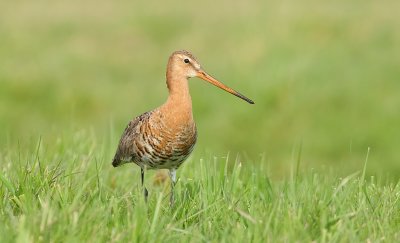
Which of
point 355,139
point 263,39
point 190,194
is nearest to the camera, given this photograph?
point 190,194

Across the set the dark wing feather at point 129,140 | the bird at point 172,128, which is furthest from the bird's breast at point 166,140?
the dark wing feather at point 129,140

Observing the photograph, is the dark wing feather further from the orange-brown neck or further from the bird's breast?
the orange-brown neck

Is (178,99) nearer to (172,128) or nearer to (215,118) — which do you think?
(172,128)

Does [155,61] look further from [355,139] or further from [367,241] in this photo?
[367,241]

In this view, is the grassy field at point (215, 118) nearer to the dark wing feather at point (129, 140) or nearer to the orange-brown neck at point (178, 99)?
the dark wing feather at point (129, 140)

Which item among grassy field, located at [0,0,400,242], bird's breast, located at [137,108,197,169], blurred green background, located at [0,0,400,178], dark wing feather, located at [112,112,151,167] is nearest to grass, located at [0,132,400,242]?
grassy field, located at [0,0,400,242]

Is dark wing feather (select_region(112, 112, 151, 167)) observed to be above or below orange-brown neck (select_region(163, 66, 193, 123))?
below

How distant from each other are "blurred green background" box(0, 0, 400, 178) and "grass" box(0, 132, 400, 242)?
4008 millimetres

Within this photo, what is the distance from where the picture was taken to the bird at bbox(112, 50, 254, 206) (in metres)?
6.11

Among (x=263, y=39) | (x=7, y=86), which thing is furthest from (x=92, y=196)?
(x=263, y=39)

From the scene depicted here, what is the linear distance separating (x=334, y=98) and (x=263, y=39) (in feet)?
7.06

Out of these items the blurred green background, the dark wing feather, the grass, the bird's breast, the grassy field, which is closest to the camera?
the grass

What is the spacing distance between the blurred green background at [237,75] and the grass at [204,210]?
4.01 m

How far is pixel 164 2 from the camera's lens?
17812 mm
